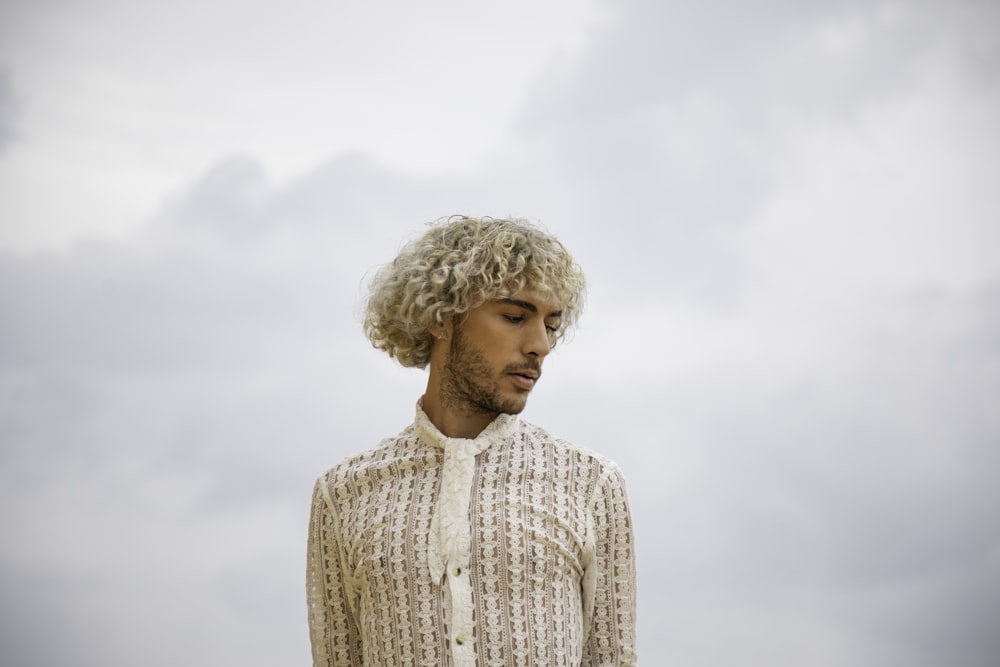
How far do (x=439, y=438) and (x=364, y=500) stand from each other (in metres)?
0.34

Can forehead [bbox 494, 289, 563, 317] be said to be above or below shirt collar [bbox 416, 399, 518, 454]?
above

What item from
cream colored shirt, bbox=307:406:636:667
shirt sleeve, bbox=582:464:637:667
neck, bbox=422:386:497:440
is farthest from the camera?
neck, bbox=422:386:497:440

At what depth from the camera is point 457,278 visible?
14.1ft

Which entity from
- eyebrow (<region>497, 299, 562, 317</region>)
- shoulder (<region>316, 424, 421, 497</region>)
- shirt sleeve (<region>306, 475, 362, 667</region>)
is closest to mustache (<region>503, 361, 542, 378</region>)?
eyebrow (<region>497, 299, 562, 317</region>)

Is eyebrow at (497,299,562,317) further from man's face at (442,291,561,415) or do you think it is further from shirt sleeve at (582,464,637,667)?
shirt sleeve at (582,464,637,667)

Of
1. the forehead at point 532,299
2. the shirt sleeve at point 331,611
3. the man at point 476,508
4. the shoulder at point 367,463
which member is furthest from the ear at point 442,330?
the shirt sleeve at point 331,611

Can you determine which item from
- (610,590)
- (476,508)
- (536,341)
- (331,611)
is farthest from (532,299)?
(331,611)

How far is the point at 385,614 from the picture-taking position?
4070 mm

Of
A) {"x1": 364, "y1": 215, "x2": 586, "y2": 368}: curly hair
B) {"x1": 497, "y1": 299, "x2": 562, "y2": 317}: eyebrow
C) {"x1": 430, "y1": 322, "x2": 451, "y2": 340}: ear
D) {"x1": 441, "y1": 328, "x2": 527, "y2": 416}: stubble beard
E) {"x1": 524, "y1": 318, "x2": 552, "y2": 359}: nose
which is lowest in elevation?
{"x1": 441, "y1": 328, "x2": 527, "y2": 416}: stubble beard

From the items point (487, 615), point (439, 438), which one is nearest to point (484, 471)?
point (439, 438)

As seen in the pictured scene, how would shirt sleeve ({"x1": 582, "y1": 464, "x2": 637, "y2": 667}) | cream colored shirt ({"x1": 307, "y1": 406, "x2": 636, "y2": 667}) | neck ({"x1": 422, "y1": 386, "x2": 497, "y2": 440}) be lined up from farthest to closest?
1. neck ({"x1": 422, "y1": 386, "x2": 497, "y2": 440})
2. shirt sleeve ({"x1": 582, "y1": 464, "x2": 637, "y2": 667})
3. cream colored shirt ({"x1": 307, "y1": 406, "x2": 636, "y2": 667})

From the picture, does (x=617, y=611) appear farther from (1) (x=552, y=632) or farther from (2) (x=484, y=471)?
(2) (x=484, y=471)

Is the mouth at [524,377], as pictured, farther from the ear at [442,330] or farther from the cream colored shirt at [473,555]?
the ear at [442,330]

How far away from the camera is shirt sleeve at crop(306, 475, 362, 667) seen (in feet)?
14.3
